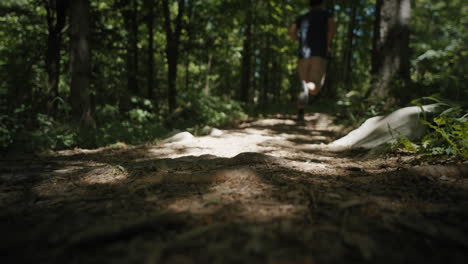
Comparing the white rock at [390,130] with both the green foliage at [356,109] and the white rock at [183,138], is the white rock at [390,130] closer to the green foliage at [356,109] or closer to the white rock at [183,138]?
the green foliage at [356,109]

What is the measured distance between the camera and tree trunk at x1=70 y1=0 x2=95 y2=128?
488 cm

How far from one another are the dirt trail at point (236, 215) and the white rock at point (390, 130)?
723 millimetres

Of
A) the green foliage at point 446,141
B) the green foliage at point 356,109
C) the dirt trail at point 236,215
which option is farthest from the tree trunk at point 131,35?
the green foliage at point 446,141

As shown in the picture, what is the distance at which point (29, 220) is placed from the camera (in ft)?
4.22

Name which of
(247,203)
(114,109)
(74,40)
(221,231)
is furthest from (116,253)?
(114,109)

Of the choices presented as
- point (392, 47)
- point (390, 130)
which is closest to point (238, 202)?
point (390, 130)

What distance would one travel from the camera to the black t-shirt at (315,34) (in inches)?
215

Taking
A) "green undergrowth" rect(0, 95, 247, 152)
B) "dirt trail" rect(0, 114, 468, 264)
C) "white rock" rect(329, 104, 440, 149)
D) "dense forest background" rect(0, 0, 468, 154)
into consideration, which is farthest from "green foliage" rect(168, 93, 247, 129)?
"dirt trail" rect(0, 114, 468, 264)

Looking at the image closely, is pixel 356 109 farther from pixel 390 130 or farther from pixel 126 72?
pixel 126 72

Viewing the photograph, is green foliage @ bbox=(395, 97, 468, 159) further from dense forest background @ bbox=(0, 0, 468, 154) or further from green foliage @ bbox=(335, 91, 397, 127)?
green foliage @ bbox=(335, 91, 397, 127)

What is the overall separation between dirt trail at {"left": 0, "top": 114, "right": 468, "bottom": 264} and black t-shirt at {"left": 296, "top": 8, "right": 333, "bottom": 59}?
383cm

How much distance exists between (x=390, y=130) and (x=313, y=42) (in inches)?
127

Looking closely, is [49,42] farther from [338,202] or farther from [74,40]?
[338,202]

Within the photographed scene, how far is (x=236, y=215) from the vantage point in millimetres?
1234
